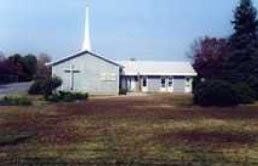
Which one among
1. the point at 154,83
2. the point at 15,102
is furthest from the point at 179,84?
the point at 15,102

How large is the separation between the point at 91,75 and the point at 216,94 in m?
26.6

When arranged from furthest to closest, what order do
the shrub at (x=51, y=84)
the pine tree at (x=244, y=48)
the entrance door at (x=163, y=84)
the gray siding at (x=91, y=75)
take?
the entrance door at (x=163, y=84), the gray siding at (x=91, y=75), the shrub at (x=51, y=84), the pine tree at (x=244, y=48)

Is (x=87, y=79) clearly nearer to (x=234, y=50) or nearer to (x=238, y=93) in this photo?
(x=234, y=50)

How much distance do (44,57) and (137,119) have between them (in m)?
101

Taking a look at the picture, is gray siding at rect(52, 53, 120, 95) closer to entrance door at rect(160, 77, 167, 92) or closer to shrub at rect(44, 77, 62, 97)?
shrub at rect(44, 77, 62, 97)

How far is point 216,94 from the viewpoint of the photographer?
4850 cm

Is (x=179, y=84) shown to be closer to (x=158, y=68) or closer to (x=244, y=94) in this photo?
(x=158, y=68)

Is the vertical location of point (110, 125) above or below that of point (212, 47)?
below

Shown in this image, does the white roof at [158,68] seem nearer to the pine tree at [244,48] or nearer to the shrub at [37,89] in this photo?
the shrub at [37,89]

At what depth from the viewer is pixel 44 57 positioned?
434 feet

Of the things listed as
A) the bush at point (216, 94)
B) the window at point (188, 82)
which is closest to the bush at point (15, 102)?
the bush at point (216, 94)

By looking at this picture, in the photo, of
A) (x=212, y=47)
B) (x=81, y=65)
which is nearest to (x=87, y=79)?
(x=81, y=65)

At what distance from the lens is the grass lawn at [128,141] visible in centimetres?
1625

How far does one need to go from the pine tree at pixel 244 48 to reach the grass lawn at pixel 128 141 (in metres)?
25.3
